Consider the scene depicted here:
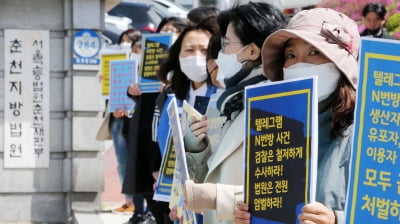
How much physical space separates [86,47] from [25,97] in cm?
78

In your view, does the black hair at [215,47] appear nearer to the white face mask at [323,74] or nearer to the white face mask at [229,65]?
the white face mask at [229,65]

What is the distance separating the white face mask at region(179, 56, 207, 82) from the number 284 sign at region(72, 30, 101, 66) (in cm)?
400

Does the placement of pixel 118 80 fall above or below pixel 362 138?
below

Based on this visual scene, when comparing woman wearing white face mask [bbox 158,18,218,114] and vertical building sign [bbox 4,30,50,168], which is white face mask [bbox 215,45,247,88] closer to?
woman wearing white face mask [bbox 158,18,218,114]

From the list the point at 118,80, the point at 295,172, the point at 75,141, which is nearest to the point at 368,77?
the point at 295,172

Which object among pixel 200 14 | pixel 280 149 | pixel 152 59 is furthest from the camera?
pixel 152 59

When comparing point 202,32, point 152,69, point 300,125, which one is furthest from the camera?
point 152,69

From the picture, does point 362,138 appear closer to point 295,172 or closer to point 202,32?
point 295,172

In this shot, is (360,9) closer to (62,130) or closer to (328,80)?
(62,130)

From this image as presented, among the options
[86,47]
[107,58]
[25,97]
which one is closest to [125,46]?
[107,58]

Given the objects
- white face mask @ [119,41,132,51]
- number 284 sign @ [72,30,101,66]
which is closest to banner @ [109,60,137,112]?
number 284 sign @ [72,30,101,66]

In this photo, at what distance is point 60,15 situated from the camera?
1059 centimetres

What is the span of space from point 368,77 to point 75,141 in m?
7.69

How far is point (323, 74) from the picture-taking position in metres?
3.65
